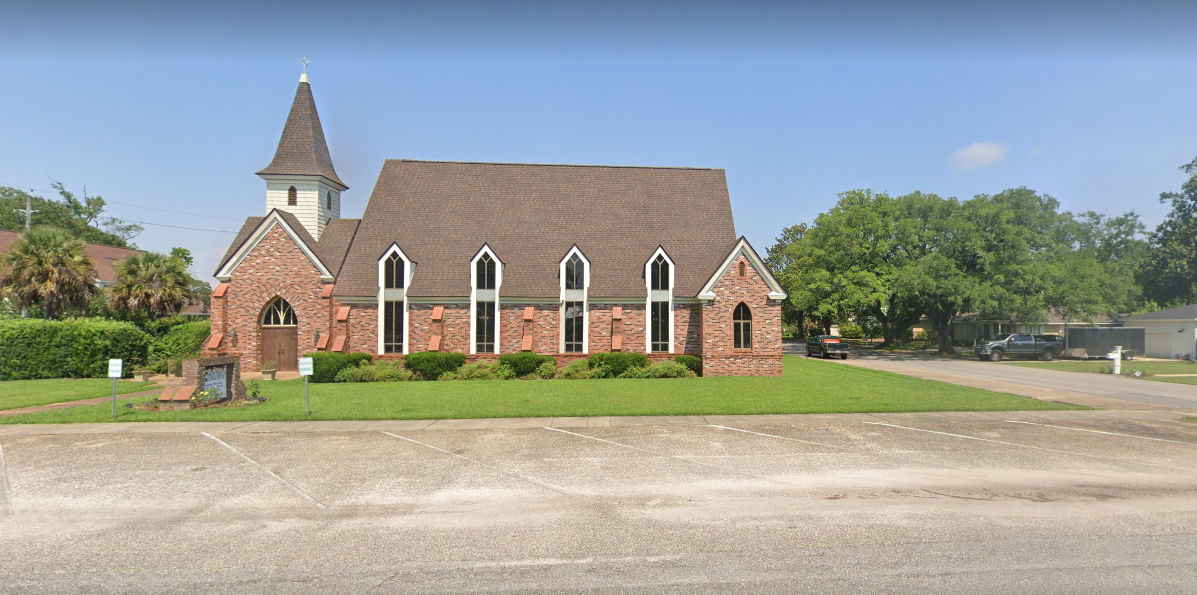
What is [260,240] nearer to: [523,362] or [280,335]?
[280,335]

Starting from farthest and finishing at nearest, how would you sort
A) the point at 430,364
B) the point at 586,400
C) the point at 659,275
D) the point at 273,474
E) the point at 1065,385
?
1. the point at 659,275
2. the point at 430,364
3. the point at 1065,385
4. the point at 586,400
5. the point at 273,474

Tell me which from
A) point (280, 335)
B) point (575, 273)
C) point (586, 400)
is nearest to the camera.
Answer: point (586, 400)

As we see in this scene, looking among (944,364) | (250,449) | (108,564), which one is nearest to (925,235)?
(944,364)

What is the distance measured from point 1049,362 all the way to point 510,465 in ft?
135

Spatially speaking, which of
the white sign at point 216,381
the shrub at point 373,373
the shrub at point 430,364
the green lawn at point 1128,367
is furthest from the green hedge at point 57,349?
the green lawn at point 1128,367

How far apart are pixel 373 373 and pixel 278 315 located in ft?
22.6

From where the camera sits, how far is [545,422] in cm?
1526

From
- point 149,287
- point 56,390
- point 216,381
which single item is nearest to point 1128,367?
point 216,381

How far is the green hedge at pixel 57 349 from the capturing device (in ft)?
78.6

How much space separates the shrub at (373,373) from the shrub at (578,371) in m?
6.88

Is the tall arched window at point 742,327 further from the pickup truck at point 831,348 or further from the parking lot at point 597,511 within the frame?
the pickup truck at point 831,348

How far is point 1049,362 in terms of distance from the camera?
3788cm

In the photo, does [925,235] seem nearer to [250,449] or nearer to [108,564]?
[250,449]

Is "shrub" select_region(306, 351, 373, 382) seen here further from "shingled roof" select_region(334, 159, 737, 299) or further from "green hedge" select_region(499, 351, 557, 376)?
"green hedge" select_region(499, 351, 557, 376)
